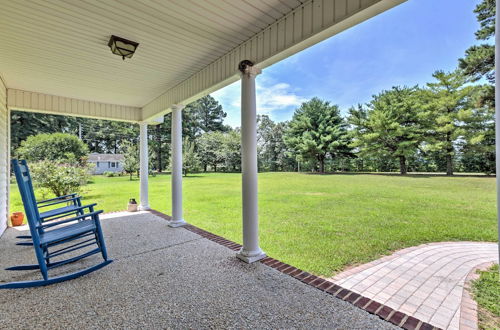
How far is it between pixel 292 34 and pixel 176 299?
245 cm

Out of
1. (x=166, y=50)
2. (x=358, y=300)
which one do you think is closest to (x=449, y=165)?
(x=358, y=300)

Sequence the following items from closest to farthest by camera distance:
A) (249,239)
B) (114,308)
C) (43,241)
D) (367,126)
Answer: (114,308) < (43,241) < (249,239) < (367,126)

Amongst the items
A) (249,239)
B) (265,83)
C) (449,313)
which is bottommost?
(449,313)

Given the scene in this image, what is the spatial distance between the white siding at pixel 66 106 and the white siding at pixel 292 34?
8.99 feet

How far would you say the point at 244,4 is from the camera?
1.87 metres

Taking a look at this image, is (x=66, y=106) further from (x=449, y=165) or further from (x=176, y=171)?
(x=449, y=165)

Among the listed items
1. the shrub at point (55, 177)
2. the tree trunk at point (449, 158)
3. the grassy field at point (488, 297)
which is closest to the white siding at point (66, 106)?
the shrub at point (55, 177)

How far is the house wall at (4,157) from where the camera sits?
357 cm

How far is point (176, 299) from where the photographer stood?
183 cm

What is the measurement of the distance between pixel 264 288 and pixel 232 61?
2.46m

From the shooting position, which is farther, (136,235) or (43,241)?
(136,235)

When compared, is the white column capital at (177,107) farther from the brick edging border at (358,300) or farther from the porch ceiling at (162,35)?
the brick edging border at (358,300)

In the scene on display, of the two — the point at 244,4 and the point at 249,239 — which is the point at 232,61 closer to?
the point at 244,4

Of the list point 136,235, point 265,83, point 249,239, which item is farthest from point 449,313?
point 265,83
